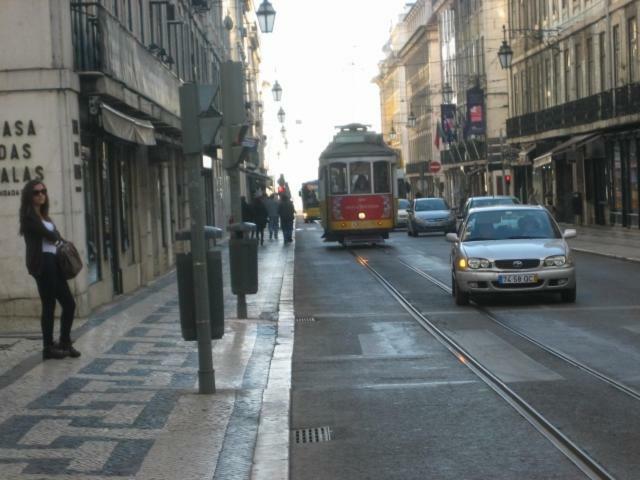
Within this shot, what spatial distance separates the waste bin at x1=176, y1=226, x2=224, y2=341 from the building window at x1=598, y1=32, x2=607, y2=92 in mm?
37059

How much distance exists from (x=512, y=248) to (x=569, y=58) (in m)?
35.6

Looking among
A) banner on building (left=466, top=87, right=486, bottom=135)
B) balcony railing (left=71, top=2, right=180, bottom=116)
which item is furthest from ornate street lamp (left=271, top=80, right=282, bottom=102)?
balcony railing (left=71, top=2, right=180, bottom=116)

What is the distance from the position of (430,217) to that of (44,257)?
119 ft

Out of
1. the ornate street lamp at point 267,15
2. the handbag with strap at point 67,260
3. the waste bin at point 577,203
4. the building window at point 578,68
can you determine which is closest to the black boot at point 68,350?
the handbag with strap at point 67,260

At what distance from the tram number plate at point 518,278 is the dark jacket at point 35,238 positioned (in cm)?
741

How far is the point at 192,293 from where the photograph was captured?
10.3m

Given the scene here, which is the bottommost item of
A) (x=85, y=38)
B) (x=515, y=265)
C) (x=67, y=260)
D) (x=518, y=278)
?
(x=518, y=278)

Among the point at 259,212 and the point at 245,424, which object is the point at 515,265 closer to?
the point at 245,424

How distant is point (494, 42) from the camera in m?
73.1

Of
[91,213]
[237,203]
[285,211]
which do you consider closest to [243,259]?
[237,203]

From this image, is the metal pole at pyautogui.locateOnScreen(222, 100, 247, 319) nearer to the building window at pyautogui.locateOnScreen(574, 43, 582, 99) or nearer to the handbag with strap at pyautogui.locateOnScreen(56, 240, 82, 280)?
the handbag with strap at pyautogui.locateOnScreen(56, 240, 82, 280)

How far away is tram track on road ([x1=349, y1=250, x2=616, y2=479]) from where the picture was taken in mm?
7188

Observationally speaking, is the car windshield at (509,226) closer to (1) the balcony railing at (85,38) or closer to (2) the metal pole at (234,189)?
(2) the metal pole at (234,189)

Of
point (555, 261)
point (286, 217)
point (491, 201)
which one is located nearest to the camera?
point (555, 261)
